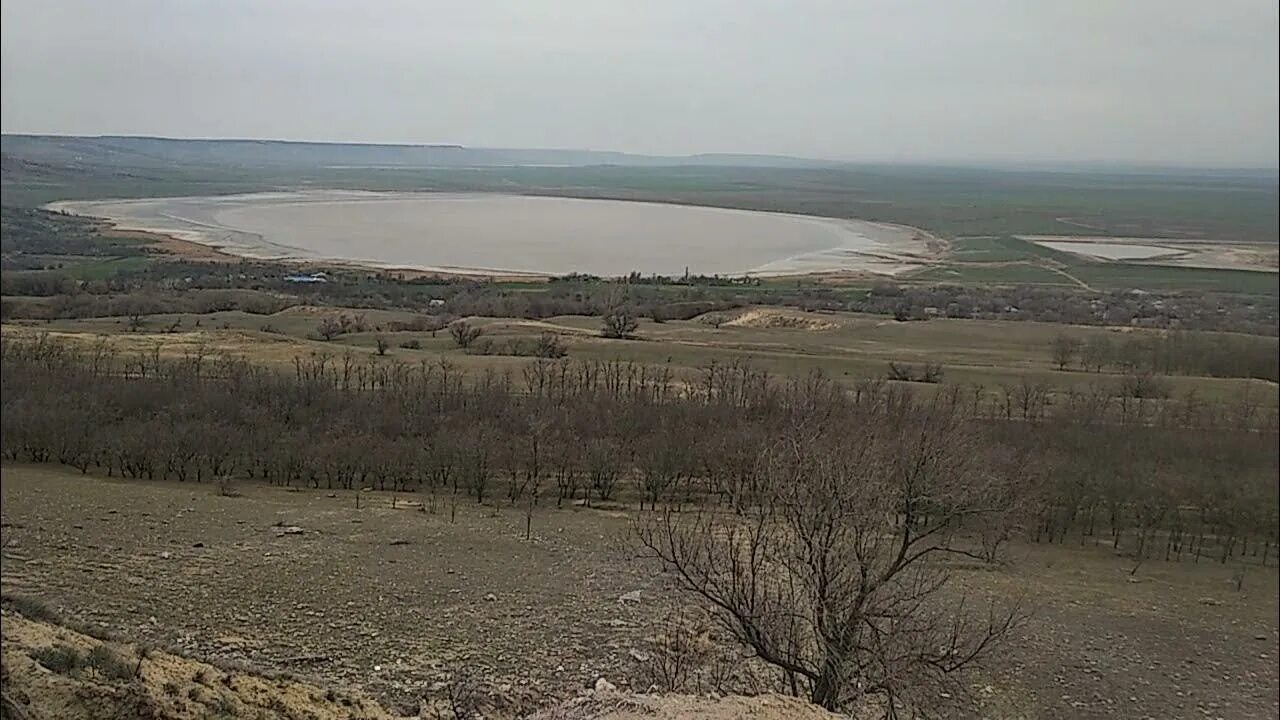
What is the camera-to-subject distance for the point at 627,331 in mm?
12977

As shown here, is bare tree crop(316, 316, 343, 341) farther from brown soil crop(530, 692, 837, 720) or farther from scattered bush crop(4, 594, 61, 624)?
brown soil crop(530, 692, 837, 720)

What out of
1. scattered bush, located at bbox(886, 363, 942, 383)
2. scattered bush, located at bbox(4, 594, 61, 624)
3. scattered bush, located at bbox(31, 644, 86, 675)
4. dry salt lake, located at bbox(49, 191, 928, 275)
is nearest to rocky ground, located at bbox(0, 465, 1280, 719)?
scattered bush, located at bbox(4, 594, 61, 624)

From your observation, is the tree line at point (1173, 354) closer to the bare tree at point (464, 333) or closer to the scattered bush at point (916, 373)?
the scattered bush at point (916, 373)

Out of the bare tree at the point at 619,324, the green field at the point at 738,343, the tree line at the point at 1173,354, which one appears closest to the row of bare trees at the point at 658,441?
the green field at the point at 738,343

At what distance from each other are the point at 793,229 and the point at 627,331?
598 inches

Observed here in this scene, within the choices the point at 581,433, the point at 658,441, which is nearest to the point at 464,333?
the point at 581,433

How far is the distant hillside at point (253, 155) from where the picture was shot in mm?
6508

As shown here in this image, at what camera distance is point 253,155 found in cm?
1894

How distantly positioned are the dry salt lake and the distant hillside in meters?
0.92

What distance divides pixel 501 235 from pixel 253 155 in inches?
206

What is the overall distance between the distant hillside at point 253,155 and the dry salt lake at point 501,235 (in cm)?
92

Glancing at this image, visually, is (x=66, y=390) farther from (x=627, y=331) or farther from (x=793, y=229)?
(x=793, y=229)

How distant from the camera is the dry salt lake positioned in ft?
55.2

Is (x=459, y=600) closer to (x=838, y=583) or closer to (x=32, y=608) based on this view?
(x=32, y=608)
